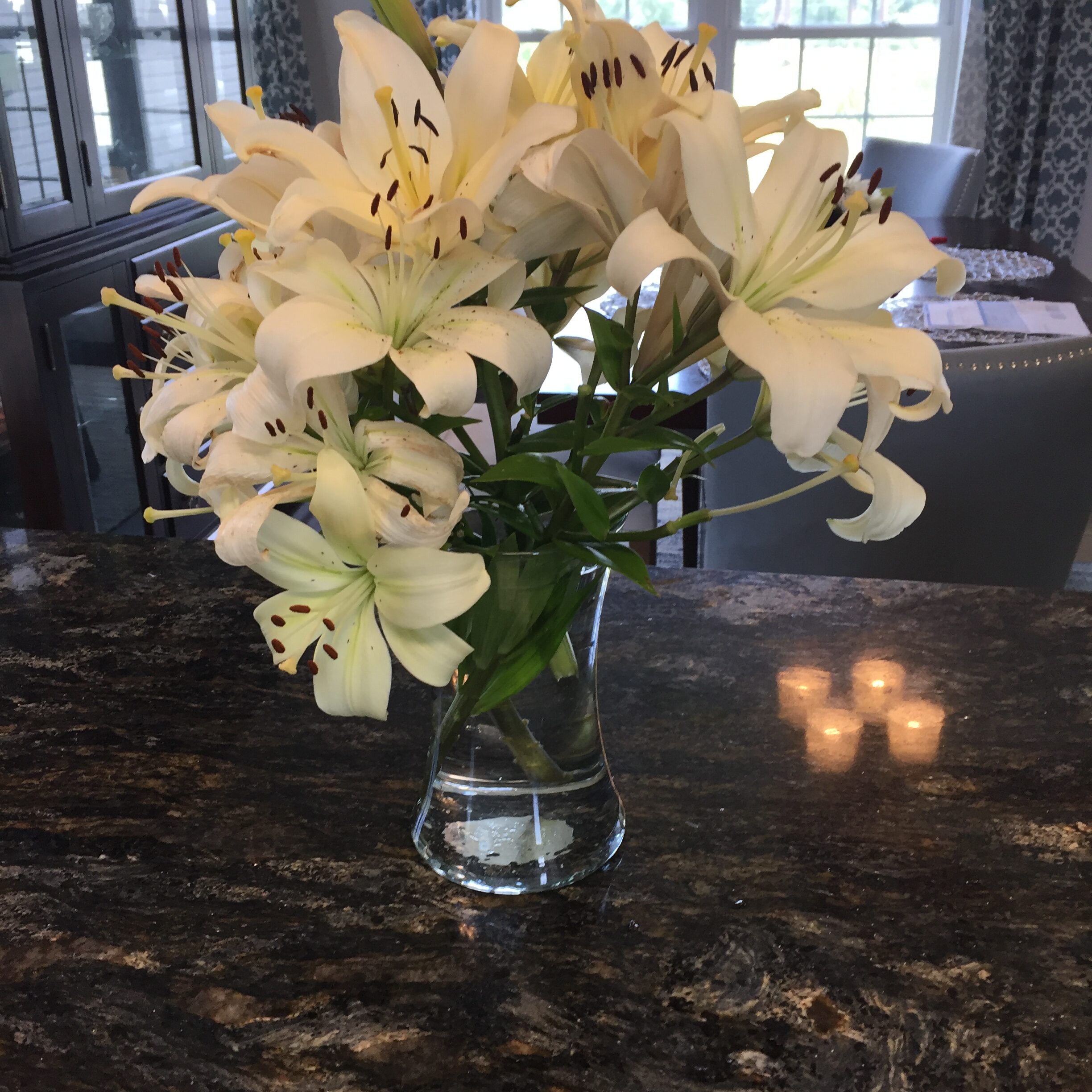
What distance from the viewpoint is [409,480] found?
562 millimetres

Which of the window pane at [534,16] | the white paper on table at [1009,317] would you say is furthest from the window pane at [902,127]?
the white paper on table at [1009,317]

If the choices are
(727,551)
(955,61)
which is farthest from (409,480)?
(955,61)

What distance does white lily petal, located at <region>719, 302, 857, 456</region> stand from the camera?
19.6 inches

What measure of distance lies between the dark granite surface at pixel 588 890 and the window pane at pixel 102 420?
1.63 meters

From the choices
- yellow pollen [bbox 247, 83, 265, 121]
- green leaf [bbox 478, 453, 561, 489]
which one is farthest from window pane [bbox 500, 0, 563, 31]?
green leaf [bbox 478, 453, 561, 489]

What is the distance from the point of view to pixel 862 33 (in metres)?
4.06

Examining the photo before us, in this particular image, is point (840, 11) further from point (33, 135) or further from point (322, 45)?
point (33, 135)

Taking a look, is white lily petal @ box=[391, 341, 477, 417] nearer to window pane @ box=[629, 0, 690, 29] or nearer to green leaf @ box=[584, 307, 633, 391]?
green leaf @ box=[584, 307, 633, 391]

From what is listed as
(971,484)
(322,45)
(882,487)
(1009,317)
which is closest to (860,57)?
(322,45)

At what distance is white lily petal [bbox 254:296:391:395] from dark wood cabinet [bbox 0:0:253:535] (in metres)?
2.11

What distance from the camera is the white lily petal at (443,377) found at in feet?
1.70

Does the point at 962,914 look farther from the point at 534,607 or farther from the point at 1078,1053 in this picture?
the point at 534,607

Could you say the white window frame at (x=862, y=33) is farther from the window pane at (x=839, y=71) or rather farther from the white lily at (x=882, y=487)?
the white lily at (x=882, y=487)

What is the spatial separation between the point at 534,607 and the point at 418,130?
0.91 ft
